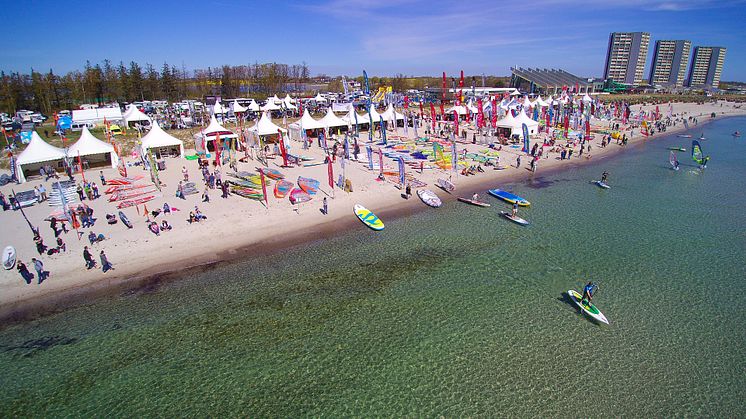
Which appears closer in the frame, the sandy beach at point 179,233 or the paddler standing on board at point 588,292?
the paddler standing on board at point 588,292

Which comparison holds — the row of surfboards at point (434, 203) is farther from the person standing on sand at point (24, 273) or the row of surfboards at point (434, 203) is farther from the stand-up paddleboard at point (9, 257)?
the stand-up paddleboard at point (9, 257)

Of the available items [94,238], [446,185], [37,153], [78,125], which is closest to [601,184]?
[446,185]

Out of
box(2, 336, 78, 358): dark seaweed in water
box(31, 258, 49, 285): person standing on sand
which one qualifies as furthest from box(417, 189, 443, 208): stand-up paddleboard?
box(31, 258, 49, 285): person standing on sand

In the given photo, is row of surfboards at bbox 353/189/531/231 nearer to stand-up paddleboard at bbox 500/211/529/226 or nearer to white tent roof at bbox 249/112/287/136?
stand-up paddleboard at bbox 500/211/529/226

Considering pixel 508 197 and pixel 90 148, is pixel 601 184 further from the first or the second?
pixel 90 148

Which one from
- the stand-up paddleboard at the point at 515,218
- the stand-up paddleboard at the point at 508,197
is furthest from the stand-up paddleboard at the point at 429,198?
the stand-up paddleboard at the point at 508,197
